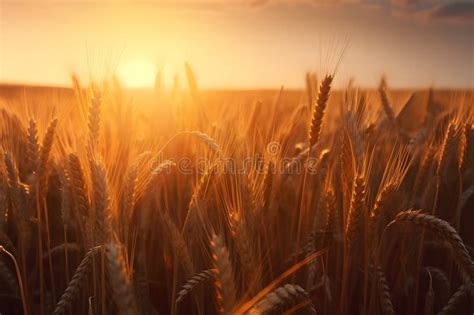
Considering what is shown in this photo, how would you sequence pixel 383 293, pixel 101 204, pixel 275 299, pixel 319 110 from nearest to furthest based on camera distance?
pixel 275 299, pixel 101 204, pixel 383 293, pixel 319 110

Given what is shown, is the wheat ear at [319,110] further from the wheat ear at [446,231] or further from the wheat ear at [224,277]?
the wheat ear at [224,277]

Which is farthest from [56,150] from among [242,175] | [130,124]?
[242,175]

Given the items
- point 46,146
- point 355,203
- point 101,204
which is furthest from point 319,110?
point 46,146

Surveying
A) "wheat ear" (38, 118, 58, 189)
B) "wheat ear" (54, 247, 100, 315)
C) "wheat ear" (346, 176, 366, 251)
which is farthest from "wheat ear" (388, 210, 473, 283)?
"wheat ear" (38, 118, 58, 189)

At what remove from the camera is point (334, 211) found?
1.88 metres

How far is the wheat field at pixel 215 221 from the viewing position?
1564mm

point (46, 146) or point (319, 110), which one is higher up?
point (319, 110)

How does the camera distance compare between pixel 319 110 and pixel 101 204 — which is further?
pixel 319 110

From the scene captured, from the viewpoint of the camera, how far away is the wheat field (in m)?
1.56

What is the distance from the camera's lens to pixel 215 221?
7.11 feet

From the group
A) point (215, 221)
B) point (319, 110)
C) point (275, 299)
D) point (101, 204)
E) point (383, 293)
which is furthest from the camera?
point (215, 221)

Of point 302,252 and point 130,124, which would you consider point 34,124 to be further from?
point 302,252

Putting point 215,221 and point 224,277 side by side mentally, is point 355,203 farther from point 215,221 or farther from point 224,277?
point 215,221

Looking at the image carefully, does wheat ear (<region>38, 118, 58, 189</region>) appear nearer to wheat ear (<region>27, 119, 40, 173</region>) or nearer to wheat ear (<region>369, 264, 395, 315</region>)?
wheat ear (<region>27, 119, 40, 173</region>)
